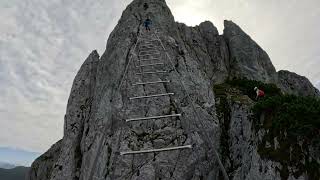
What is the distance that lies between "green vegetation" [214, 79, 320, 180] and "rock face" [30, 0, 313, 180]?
857 millimetres

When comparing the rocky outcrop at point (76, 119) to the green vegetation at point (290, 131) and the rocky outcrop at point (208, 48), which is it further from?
the green vegetation at point (290, 131)

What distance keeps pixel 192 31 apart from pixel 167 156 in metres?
31.6

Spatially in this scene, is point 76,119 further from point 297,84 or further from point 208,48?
point 297,84

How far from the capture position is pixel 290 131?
20.3 m

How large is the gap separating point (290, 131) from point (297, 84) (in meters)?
34.3

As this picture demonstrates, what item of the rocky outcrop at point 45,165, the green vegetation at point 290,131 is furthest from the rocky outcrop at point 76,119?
the green vegetation at point 290,131

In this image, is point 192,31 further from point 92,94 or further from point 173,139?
point 173,139

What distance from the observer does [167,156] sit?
2362 cm

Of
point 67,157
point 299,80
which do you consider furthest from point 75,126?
point 299,80

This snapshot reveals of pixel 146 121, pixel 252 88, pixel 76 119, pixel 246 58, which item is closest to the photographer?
pixel 146 121

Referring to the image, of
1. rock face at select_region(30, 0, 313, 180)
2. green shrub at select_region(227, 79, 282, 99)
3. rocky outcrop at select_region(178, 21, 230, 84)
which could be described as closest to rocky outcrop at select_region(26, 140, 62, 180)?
rock face at select_region(30, 0, 313, 180)

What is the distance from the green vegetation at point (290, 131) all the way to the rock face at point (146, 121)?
86 centimetres

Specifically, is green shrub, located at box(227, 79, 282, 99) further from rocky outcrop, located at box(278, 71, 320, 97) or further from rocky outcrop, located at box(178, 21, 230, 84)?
rocky outcrop, located at box(278, 71, 320, 97)

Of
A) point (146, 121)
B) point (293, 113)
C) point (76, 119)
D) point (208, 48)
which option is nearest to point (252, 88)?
point (146, 121)
